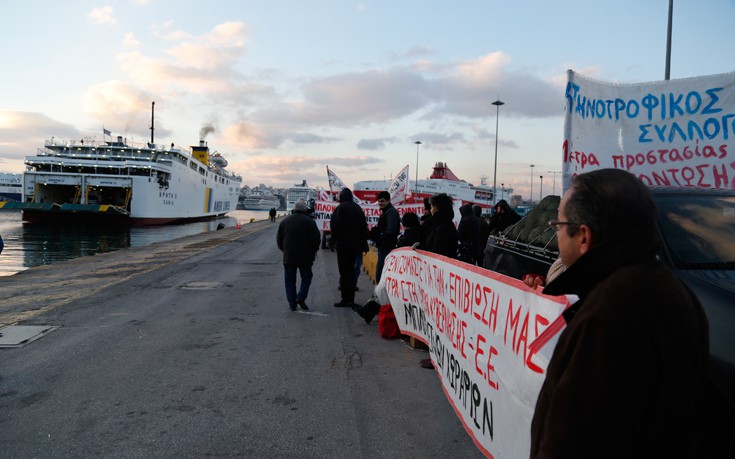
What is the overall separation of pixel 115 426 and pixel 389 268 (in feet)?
12.1

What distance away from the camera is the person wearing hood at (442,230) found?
599 centimetres

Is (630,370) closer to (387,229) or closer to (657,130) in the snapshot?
(657,130)

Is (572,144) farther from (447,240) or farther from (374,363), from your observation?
(374,363)

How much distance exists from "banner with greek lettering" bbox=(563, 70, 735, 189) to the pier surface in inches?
111

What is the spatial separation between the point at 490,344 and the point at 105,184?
165ft

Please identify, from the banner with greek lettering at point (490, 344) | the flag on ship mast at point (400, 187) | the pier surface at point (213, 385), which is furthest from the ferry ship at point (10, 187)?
the banner with greek lettering at point (490, 344)

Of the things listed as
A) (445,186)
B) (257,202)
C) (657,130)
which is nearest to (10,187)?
(257,202)

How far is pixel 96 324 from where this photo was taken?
7.09m

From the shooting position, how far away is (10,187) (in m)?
111

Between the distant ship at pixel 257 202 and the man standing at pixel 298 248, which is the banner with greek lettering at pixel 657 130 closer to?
the man standing at pixel 298 248

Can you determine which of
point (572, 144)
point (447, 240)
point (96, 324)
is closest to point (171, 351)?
point (96, 324)

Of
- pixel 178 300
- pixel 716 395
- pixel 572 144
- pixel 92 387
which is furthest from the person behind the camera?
pixel 178 300

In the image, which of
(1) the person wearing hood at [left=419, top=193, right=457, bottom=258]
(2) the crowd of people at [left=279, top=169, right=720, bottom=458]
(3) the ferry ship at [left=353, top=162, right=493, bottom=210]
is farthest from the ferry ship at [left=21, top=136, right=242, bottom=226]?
(2) the crowd of people at [left=279, top=169, right=720, bottom=458]

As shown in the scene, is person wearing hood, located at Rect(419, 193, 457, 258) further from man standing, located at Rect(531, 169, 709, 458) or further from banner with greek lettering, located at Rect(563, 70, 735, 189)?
man standing, located at Rect(531, 169, 709, 458)
